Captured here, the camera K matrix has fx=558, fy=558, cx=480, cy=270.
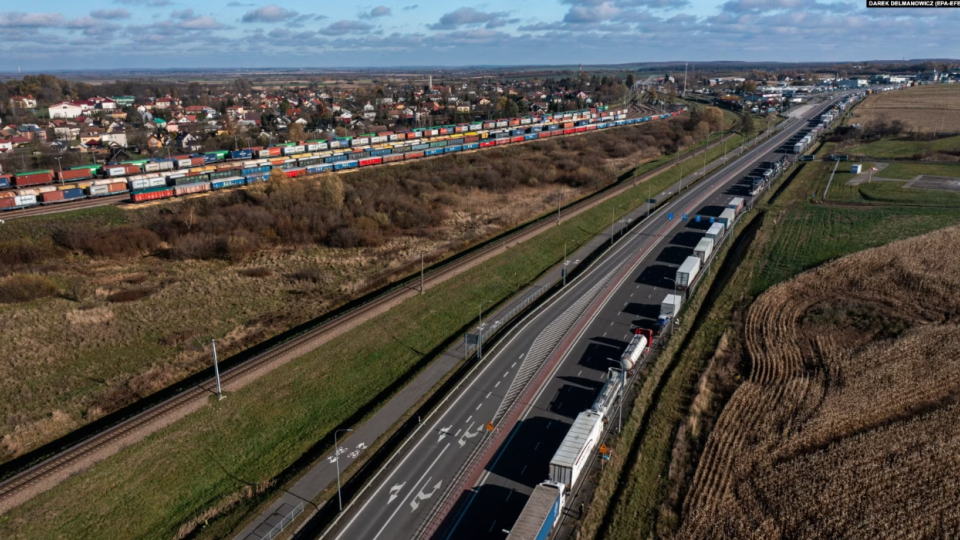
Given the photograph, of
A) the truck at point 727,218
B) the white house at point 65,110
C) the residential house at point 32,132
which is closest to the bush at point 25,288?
the truck at point 727,218

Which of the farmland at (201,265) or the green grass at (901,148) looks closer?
the farmland at (201,265)

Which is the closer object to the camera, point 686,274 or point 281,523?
point 281,523

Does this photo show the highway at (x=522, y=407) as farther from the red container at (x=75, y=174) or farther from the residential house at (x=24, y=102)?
the residential house at (x=24, y=102)

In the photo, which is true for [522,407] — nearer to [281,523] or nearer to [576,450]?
[576,450]

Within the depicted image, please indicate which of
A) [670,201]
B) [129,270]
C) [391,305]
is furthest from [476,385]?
[670,201]

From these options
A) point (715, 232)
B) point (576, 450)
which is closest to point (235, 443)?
point (576, 450)

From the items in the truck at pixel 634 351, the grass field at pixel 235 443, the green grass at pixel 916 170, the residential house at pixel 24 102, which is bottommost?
the grass field at pixel 235 443
